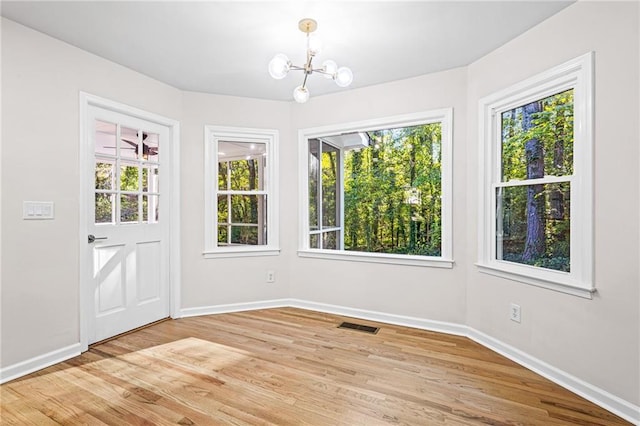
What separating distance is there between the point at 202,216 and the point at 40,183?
1.50 metres

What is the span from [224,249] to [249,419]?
219 cm

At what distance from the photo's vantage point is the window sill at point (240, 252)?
12.2 feet

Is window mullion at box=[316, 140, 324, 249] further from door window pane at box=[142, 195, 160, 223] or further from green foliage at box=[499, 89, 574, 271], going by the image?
green foliage at box=[499, 89, 574, 271]

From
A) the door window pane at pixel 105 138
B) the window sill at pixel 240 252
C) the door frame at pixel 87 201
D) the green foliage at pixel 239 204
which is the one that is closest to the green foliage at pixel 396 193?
the window sill at pixel 240 252

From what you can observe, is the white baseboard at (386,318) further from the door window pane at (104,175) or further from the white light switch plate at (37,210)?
the white light switch plate at (37,210)

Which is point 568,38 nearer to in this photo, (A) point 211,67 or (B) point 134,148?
(A) point 211,67

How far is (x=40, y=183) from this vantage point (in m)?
2.44

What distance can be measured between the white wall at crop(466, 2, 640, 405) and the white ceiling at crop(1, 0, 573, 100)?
25cm

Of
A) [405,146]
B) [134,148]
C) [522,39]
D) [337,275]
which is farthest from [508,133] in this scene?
[134,148]

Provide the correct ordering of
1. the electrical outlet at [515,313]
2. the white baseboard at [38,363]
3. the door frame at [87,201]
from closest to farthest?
the white baseboard at [38,363], the electrical outlet at [515,313], the door frame at [87,201]

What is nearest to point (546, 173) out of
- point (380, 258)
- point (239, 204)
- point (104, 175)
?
point (380, 258)

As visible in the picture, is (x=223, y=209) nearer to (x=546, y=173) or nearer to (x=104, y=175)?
(x=104, y=175)

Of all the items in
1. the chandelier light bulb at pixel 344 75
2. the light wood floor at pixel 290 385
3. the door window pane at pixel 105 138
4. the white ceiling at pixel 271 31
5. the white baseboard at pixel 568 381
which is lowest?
the light wood floor at pixel 290 385

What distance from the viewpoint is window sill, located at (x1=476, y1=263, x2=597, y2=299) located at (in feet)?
6.94
